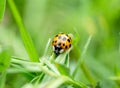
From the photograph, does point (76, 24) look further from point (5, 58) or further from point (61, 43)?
point (5, 58)

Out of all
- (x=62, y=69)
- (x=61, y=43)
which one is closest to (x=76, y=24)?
(x=61, y=43)

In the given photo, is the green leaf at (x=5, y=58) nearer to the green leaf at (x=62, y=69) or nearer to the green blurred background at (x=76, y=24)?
the green leaf at (x=62, y=69)

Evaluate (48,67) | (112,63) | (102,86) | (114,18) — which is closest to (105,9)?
(114,18)

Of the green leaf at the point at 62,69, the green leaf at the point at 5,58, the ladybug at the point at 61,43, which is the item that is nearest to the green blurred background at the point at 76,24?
the ladybug at the point at 61,43

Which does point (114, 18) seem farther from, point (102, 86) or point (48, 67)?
point (48, 67)

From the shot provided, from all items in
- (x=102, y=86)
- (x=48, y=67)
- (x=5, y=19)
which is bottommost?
(x=102, y=86)
